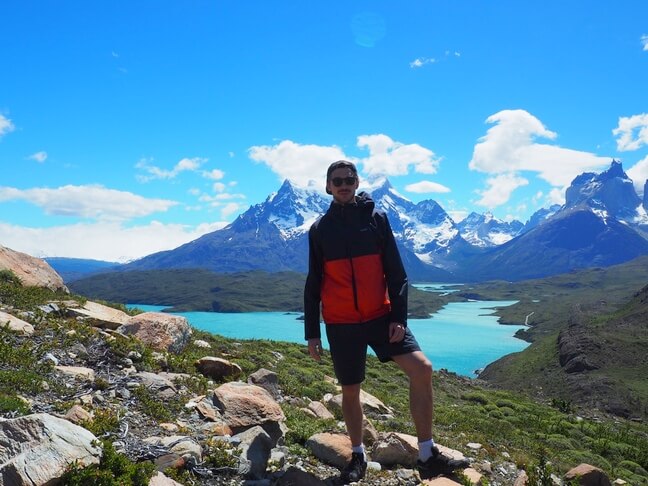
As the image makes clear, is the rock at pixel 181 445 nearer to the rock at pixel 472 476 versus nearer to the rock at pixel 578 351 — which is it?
the rock at pixel 472 476

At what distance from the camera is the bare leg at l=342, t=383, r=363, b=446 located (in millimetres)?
6145

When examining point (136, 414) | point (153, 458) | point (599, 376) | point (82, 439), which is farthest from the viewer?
point (599, 376)

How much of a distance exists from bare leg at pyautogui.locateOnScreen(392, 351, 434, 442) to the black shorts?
0.62 ft

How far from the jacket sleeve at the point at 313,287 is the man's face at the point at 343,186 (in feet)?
1.82

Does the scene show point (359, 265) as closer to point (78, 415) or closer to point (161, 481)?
point (161, 481)

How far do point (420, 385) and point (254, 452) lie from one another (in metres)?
2.36

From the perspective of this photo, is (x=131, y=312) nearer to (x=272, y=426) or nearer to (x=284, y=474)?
(x=272, y=426)

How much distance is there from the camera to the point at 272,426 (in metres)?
7.36

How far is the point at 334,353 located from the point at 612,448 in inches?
832

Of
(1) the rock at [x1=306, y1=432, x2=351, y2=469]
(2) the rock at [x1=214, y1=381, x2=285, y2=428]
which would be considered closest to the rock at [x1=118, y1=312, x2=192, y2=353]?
(2) the rock at [x1=214, y1=381, x2=285, y2=428]

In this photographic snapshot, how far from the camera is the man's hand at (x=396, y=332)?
5855mm

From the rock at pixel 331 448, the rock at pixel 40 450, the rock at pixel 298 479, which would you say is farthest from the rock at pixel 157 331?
the rock at pixel 40 450

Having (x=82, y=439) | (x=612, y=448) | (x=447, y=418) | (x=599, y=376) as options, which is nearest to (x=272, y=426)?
(x=82, y=439)

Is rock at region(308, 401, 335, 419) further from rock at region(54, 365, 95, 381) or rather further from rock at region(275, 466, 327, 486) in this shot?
rock at region(54, 365, 95, 381)
